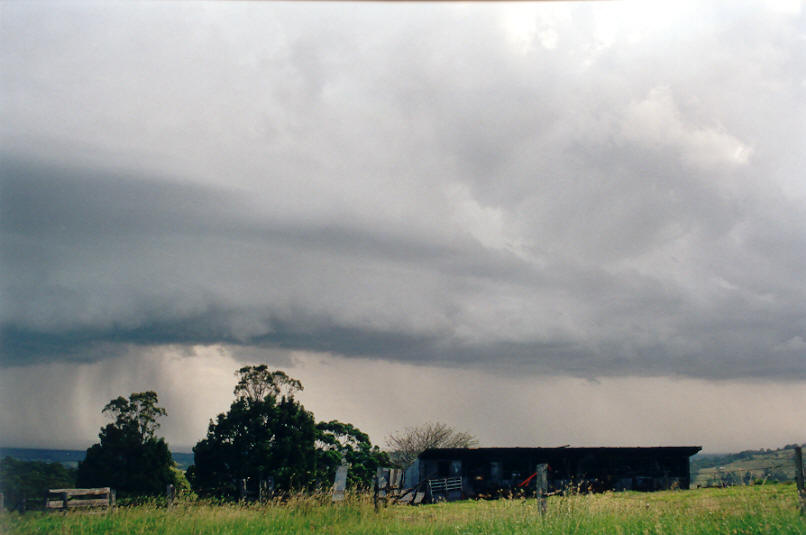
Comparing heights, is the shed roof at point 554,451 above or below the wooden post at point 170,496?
above

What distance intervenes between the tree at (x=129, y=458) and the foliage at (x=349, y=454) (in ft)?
35.9

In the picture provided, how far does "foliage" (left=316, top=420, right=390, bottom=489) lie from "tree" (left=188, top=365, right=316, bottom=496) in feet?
15.3

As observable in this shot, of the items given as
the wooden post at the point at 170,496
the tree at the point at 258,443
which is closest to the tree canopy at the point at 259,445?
the tree at the point at 258,443

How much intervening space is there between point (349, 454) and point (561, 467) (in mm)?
16850

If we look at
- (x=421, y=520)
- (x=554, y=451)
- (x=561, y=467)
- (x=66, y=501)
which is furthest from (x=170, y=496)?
(x=561, y=467)

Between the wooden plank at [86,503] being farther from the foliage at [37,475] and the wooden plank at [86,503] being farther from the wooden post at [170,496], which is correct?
the foliage at [37,475]

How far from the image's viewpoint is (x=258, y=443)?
123ft

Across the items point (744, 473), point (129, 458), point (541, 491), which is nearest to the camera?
point (541, 491)

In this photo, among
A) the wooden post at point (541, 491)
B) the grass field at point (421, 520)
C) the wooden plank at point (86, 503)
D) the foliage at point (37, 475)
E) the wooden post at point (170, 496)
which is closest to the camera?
the grass field at point (421, 520)

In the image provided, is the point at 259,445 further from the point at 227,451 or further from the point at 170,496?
the point at 170,496

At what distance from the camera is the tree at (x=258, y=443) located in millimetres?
36844

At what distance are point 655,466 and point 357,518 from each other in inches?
1216

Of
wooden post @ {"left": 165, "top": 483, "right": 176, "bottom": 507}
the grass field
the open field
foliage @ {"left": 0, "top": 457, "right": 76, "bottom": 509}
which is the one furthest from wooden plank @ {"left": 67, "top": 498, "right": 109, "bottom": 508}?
the open field

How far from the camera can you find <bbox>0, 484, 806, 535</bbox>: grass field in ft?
36.6
